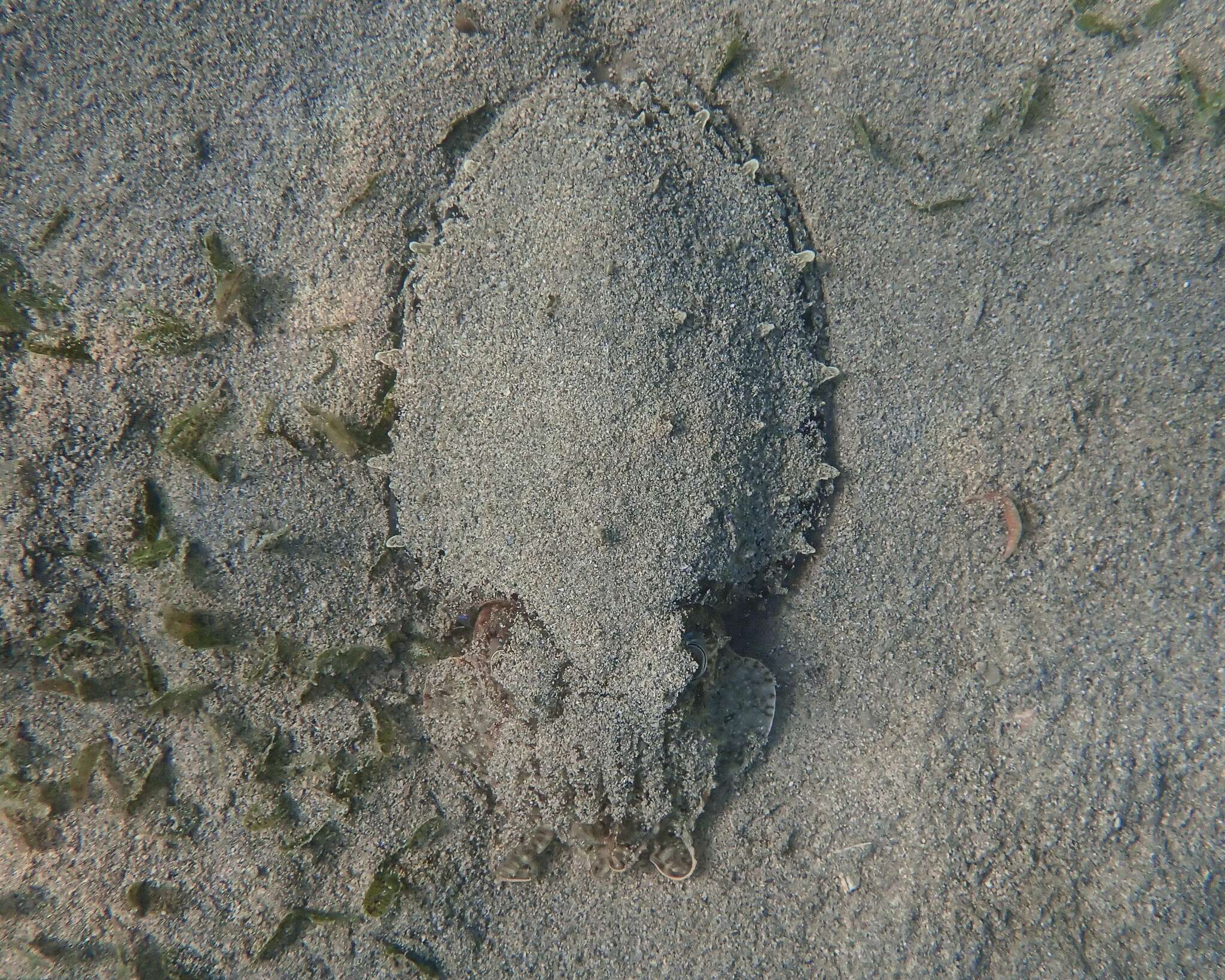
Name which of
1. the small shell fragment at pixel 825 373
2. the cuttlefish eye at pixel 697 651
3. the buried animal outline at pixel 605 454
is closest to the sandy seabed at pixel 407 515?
the small shell fragment at pixel 825 373

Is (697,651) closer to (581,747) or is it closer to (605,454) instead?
(581,747)

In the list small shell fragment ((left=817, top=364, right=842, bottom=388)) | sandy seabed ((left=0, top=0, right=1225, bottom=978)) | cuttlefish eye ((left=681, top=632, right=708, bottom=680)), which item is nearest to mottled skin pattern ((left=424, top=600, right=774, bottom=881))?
cuttlefish eye ((left=681, top=632, right=708, bottom=680))

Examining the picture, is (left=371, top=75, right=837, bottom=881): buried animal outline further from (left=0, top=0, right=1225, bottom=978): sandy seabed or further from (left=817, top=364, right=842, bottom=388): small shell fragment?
(left=0, top=0, right=1225, bottom=978): sandy seabed

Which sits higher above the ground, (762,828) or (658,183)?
(658,183)

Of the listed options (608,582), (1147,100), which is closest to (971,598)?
(608,582)

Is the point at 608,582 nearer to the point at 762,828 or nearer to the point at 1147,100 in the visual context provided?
the point at 762,828

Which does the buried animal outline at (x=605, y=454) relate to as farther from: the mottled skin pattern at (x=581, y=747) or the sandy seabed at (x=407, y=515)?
the sandy seabed at (x=407, y=515)
